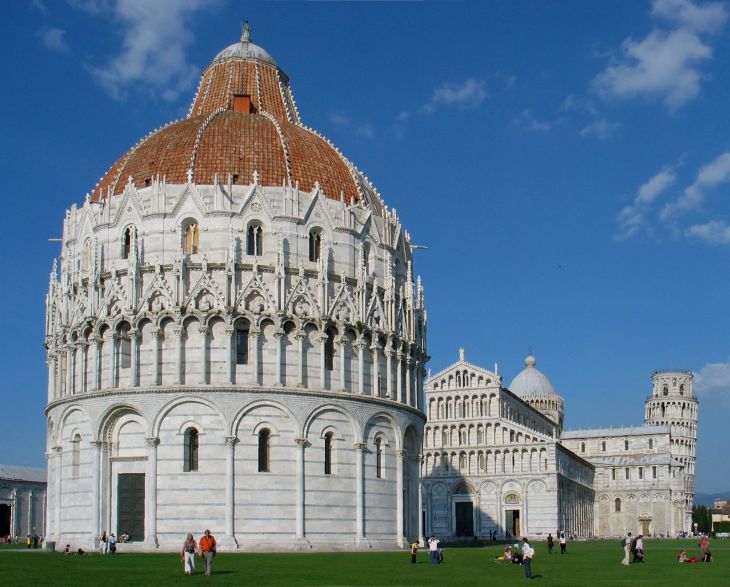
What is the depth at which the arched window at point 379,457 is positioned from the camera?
54.3 metres

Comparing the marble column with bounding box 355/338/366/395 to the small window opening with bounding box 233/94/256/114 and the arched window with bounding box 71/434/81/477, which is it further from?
the small window opening with bounding box 233/94/256/114

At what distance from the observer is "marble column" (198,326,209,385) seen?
50406 millimetres

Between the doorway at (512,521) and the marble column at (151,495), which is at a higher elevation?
the marble column at (151,495)

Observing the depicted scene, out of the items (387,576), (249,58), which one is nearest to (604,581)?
(387,576)

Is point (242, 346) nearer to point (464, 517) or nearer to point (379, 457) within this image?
point (379, 457)

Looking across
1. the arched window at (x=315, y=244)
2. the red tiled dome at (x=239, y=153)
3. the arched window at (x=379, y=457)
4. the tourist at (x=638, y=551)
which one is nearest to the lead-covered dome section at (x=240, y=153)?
the red tiled dome at (x=239, y=153)

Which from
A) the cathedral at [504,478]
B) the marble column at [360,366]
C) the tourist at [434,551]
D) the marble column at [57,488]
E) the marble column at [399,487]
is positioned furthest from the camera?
the cathedral at [504,478]

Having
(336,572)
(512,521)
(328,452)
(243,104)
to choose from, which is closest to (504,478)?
(512,521)

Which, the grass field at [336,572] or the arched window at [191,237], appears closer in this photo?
the grass field at [336,572]

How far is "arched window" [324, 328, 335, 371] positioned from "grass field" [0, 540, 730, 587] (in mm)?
9974

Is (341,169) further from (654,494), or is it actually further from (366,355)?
(654,494)

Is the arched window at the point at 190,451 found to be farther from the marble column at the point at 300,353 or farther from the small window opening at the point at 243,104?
the small window opening at the point at 243,104

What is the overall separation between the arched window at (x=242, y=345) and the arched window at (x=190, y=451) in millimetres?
4123

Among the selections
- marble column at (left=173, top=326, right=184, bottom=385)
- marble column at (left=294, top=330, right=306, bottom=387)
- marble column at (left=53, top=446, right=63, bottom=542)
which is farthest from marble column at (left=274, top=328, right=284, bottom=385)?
marble column at (left=53, top=446, right=63, bottom=542)
